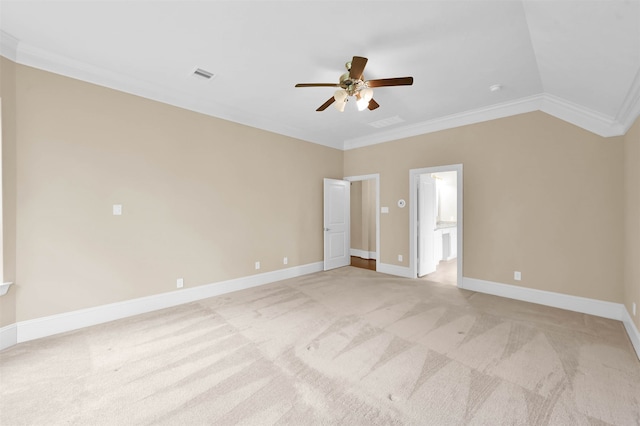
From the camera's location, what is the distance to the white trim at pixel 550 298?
11.0 ft

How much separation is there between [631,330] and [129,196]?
580 cm

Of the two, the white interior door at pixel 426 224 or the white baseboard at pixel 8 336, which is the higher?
the white interior door at pixel 426 224

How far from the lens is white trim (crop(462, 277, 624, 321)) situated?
132 inches

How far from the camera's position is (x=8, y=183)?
2.61 meters

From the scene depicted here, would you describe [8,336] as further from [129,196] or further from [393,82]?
[393,82]

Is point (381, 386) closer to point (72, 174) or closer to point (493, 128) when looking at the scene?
point (72, 174)

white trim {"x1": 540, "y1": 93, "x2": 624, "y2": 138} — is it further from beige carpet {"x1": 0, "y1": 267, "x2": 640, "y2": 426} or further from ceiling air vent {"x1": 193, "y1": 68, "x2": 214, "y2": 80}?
ceiling air vent {"x1": 193, "y1": 68, "x2": 214, "y2": 80}

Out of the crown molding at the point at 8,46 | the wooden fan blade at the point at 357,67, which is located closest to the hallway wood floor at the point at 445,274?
the wooden fan blade at the point at 357,67

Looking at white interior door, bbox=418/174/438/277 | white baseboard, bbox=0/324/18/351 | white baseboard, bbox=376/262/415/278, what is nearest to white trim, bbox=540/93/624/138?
white interior door, bbox=418/174/438/277

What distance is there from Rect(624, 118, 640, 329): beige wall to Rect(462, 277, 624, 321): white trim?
23cm

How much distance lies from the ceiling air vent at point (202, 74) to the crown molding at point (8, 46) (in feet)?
5.09

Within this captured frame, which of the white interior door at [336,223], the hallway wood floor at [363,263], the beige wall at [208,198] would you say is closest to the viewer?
the beige wall at [208,198]

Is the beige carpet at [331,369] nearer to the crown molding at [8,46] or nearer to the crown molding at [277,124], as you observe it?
the crown molding at [277,124]

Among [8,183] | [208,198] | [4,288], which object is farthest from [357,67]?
[4,288]
